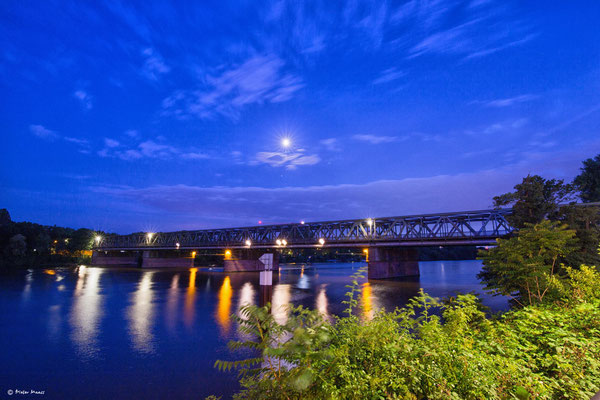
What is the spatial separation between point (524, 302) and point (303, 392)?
15027 mm

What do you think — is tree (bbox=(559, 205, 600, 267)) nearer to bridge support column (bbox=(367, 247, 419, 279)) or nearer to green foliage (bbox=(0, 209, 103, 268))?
bridge support column (bbox=(367, 247, 419, 279))

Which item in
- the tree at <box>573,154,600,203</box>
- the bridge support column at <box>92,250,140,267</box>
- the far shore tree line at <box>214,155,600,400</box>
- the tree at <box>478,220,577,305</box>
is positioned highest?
the tree at <box>573,154,600,203</box>

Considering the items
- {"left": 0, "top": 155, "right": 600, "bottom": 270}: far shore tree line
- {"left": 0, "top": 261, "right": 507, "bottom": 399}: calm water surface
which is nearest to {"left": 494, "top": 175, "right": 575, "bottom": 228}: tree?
{"left": 0, "top": 155, "right": 600, "bottom": 270}: far shore tree line

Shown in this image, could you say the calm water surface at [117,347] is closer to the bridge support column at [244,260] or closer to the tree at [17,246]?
the bridge support column at [244,260]

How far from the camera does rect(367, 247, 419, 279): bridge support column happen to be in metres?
67.0

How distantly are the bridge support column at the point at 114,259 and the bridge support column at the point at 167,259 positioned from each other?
1911 centimetres

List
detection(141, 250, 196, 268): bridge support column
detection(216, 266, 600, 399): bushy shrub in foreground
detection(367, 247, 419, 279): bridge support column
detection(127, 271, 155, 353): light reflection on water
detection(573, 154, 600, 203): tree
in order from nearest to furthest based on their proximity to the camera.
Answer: detection(216, 266, 600, 399): bushy shrub in foreground → detection(127, 271, 155, 353): light reflection on water → detection(573, 154, 600, 203): tree → detection(367, 247, 419, 279): bridge support column → detection(141, 250, 196, 268): bridge support column

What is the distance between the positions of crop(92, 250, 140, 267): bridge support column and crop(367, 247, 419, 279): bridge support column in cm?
11537

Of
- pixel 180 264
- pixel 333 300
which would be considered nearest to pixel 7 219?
pixel 180 264

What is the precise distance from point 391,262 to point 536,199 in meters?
47.8

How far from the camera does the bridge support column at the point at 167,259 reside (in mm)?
119062

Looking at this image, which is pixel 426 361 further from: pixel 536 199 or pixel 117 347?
pixel 536 199

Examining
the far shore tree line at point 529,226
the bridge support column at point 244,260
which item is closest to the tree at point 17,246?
the far shore tree line at point 529,226

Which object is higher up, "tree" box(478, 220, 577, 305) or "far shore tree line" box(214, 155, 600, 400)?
"tree" box(478, 220, 577, 305)
